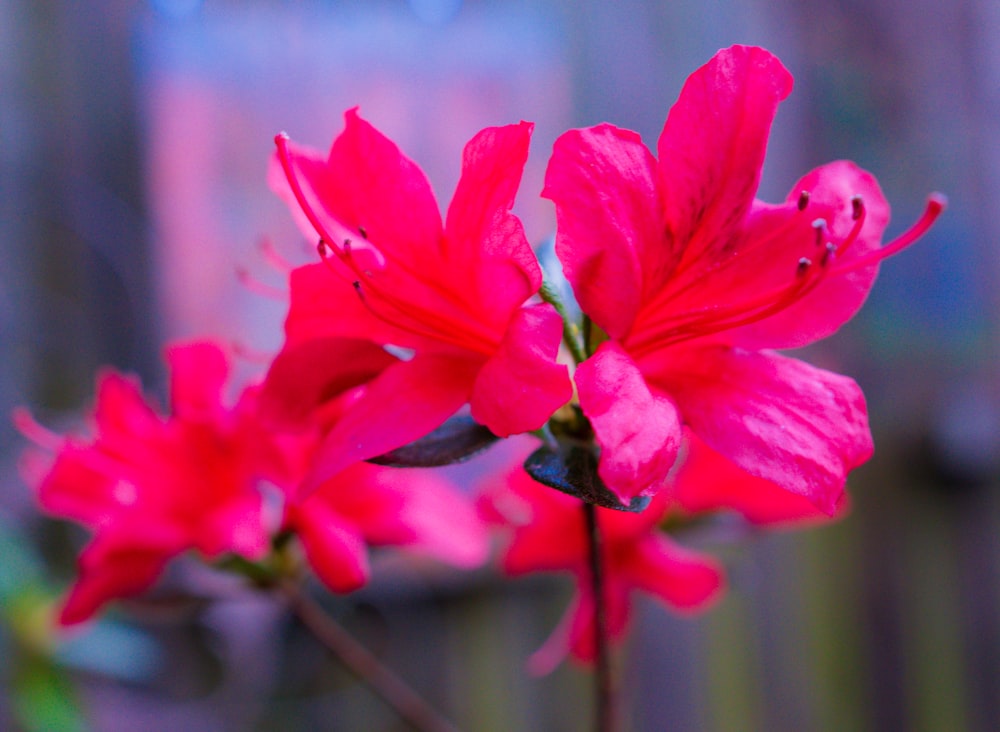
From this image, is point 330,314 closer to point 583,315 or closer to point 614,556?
point 583,315

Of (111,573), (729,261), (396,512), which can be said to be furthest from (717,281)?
(111,573)

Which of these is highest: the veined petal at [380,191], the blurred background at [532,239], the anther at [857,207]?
the veined petal at [380,191]

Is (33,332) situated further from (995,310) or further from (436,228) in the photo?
(995,310)

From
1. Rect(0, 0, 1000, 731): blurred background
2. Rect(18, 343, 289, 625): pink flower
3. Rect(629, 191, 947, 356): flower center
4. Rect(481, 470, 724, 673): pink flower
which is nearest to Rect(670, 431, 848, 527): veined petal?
Rect(481, 470, 724, 673): pink flower

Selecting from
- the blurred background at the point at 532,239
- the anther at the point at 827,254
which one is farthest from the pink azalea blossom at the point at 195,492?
the blurred background at the point at 532,239

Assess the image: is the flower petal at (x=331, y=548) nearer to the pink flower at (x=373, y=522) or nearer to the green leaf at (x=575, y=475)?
the pink flower at (x=373, y=522)

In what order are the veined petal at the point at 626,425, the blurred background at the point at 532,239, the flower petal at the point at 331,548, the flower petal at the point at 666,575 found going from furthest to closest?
the blurred background at the point at 532,239 → the flower petal at the point at 666,575 → the flower petal at the point at 331,548 → the veined petal at the point at 626,425
